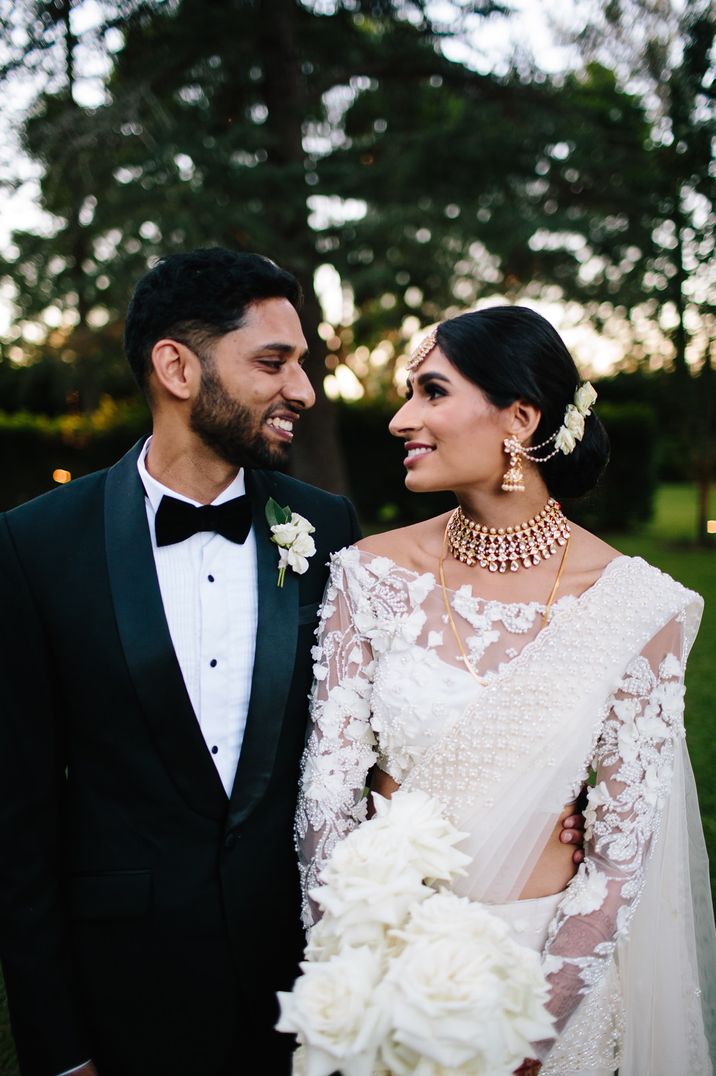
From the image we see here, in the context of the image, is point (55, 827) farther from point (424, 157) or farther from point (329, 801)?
point (424, 157)

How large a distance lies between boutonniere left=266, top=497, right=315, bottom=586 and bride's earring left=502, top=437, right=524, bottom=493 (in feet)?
1.80

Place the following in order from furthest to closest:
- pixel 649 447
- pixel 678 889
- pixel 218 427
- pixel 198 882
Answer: pixel 649 447
pixel 678 889
pixel 218 427
pixel 198 882

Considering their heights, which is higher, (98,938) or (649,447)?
(649,447)

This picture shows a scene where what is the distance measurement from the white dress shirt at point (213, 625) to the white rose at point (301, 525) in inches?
6.8

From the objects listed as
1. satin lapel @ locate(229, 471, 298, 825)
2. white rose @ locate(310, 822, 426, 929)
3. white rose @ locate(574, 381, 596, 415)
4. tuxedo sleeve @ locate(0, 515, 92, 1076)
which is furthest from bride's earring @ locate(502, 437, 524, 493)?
tuxedo sleeve @ locate(0, 515, 92, 1076)

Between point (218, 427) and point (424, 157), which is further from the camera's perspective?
point (424, 157)

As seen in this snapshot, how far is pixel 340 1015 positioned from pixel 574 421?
1.59 meters

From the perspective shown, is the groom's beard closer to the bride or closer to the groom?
the groom

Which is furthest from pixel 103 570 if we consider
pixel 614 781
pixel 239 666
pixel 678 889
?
pixel 678 889

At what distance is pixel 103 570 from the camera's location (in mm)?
1902

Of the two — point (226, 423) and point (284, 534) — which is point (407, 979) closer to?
point (284, 534)

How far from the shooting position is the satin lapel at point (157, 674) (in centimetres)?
184

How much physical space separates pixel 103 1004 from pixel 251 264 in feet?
6.26

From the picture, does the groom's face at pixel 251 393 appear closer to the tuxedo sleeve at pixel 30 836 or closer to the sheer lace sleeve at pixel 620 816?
the tuxedo sleeve at pixel 30 836
